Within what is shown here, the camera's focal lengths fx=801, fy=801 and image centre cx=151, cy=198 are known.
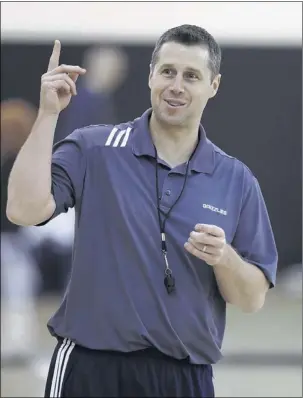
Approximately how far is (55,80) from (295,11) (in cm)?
511

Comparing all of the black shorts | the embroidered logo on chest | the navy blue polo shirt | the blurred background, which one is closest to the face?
the navy blue polo shirt

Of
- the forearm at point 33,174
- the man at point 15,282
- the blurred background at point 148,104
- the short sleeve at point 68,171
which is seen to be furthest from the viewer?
the blurred background at point 148,104

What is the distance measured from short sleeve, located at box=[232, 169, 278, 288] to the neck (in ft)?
0.63

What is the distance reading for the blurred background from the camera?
224 inches

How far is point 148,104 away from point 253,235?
4.87 meters

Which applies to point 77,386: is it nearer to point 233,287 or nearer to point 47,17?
point 233,287

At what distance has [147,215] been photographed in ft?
6.95

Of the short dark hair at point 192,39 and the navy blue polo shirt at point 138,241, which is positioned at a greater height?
the short dark hair at point 192,39

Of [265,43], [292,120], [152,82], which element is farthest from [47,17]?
[152,82]

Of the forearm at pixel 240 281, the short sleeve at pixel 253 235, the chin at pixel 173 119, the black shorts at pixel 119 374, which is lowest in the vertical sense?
the black shorts at pixel 119 374

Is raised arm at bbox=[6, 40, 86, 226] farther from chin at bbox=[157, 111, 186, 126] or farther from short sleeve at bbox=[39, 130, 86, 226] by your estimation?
chin at bbox=[157, 111, 186, 126]

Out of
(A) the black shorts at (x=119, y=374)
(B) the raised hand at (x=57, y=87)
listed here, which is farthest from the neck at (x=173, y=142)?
(A) the black shorts at (x=119, y=374)

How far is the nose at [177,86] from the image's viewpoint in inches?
82.9

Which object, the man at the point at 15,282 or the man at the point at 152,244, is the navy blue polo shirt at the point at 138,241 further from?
the man at the point at 15,282
